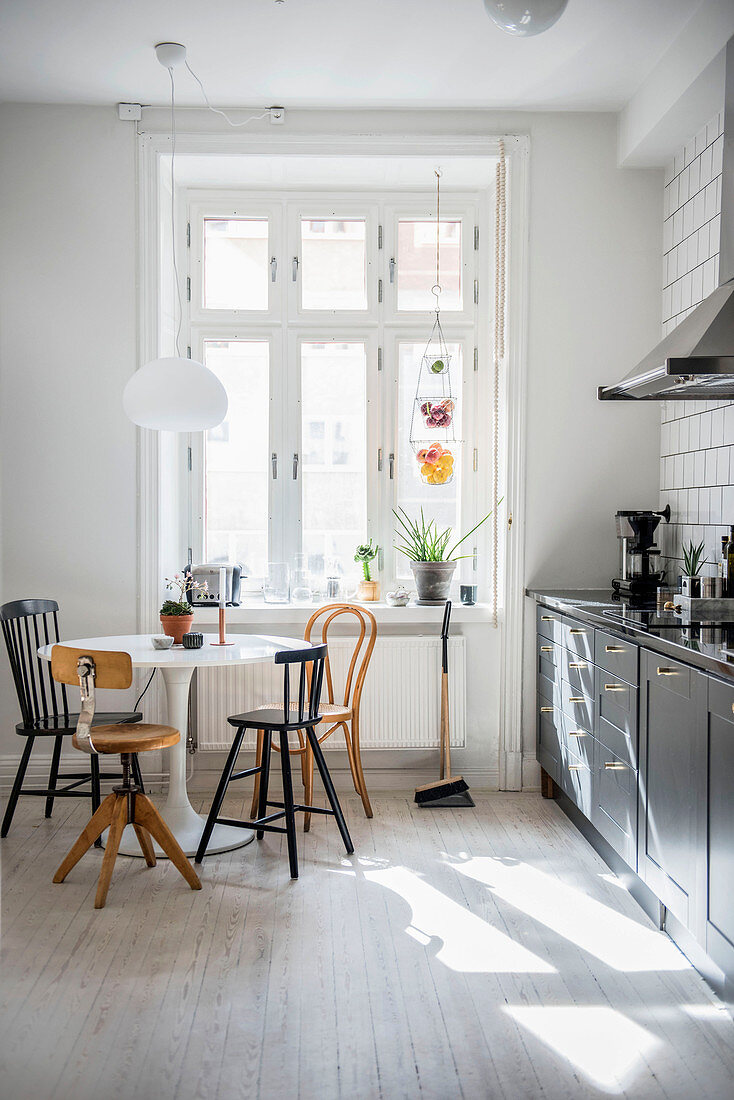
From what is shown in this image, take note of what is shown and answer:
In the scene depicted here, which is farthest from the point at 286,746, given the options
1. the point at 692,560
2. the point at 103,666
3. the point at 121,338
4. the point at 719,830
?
the point at 121,338

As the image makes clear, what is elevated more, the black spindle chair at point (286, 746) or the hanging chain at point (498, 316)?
the hanging chain at point (498, 316)

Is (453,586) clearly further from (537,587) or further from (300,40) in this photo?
(300,40)

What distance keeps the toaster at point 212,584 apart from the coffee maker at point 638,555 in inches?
70.0

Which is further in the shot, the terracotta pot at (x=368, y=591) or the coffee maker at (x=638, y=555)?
the terracotta pot at (x=368, y=591)

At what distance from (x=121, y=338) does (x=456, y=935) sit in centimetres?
293

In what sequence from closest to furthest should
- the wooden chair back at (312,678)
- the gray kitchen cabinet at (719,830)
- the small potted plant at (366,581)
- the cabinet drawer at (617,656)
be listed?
the gray kitchen cabinet at (719,830) → the cabinet drawer at (617,656) → the wooden chair back at (312,678) → the small potted plant at (366,581)

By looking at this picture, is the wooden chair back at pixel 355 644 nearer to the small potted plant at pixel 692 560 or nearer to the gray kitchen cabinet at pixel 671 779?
the small potted plant at pixel 692 560

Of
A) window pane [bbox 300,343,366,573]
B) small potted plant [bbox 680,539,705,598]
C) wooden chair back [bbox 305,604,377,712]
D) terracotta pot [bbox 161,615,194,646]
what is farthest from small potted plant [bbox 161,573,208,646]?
small potted plant [bbox 680,539,705,598]

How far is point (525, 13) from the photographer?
8.69ft

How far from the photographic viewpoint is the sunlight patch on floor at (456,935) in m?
2.61

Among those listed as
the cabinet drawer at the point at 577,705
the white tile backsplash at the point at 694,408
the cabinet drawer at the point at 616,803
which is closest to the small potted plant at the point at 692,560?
the white tile backsplash at the point at 694,408

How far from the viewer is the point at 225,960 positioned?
262 cm

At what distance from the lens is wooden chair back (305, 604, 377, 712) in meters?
3.97

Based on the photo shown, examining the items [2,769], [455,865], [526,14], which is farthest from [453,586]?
[526,14]
